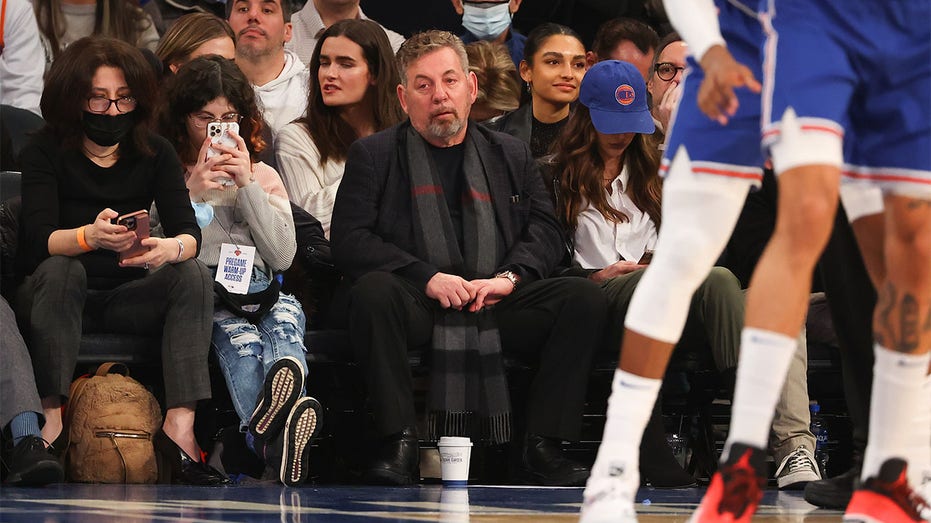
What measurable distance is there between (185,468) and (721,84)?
101 inches

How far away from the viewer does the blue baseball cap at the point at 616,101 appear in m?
5.15

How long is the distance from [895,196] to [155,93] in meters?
2.80

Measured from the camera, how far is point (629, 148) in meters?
5.30

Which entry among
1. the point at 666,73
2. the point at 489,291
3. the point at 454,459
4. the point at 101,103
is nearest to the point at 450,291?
the point at 489,291

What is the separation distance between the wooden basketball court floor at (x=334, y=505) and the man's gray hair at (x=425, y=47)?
170 centimetres

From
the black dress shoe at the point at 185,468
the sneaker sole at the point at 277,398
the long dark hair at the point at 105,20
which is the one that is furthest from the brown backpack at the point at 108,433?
the long dark hair at the point at 105,20

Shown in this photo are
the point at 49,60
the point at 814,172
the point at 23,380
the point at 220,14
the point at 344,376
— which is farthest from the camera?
the point at 220,14

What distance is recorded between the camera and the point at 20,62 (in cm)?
601

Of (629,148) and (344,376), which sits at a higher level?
(629,148)

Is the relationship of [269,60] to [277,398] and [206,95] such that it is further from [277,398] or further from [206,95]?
[277,398]

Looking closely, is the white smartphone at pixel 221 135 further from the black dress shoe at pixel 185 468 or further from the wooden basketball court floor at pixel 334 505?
the wooden basketball court floor at pixel 334 505

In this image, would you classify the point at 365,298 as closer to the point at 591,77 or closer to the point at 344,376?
the point at 344,376

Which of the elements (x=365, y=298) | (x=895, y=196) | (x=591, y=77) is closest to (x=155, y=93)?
(x=365, y=298)

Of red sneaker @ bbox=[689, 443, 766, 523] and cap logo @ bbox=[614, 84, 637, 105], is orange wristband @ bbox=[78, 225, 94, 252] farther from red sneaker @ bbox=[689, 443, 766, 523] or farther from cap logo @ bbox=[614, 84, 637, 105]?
red sneaker @ bbox=[689, 443, 766, 523]
